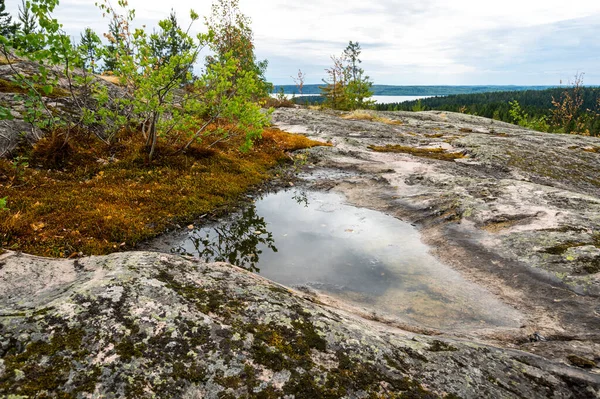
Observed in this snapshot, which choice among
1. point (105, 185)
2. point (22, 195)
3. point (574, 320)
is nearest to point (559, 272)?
point (574, 320)

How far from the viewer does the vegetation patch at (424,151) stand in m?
16.8

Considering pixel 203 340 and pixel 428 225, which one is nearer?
pixel 203 340

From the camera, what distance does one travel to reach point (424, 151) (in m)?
18.2

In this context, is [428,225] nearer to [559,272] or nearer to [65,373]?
[559,272]

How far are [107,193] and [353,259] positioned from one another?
662 cm

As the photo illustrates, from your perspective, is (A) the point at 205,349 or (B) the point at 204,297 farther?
(B) the point at 204,297

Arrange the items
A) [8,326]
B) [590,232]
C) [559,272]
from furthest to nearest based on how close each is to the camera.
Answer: [590,232]
[559,272]
[8,326]

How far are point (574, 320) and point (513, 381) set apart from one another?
2697mm

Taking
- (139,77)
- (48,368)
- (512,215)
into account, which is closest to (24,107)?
(139,77)

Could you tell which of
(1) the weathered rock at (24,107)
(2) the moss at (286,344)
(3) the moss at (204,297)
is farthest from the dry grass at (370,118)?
(2) the moss at (286,344)

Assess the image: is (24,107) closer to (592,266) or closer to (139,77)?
(139,77)

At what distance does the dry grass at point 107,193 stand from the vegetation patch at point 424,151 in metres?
7.63

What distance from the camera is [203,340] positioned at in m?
2.93

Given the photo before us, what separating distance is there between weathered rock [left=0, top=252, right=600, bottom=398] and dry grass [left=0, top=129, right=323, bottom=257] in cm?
266
